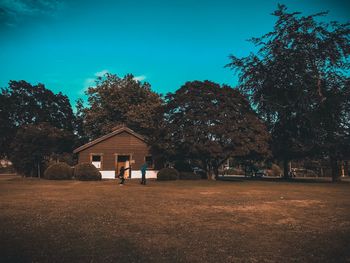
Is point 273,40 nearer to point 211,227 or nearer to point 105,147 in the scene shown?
point 105,147

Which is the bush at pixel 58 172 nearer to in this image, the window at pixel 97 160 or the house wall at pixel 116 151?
the house wall at pixel 116 151

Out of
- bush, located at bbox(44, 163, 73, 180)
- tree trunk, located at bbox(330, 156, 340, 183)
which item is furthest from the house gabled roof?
tree trunk, located at bbox(330, 156, 340, 183)

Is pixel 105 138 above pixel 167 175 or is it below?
above

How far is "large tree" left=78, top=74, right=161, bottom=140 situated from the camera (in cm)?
4619

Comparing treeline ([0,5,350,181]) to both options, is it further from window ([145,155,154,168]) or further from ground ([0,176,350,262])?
ground ([0,176,350,262])

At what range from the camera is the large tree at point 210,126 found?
26.0 metres

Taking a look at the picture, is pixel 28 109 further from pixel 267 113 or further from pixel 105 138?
pixel 267 113

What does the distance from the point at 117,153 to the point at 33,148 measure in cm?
1068

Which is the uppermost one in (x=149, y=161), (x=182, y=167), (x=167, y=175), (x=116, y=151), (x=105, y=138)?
(x=105, y=138)

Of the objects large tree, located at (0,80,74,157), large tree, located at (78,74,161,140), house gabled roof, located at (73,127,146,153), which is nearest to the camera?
house gabled roof, located at (73,127,146,153)

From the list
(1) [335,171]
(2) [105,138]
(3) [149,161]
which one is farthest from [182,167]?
(1) [335,171]

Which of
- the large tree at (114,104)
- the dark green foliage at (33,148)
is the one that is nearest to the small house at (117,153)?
the dark green foliage at (33,148)

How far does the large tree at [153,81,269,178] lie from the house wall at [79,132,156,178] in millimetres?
4018

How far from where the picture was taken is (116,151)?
31844mm
